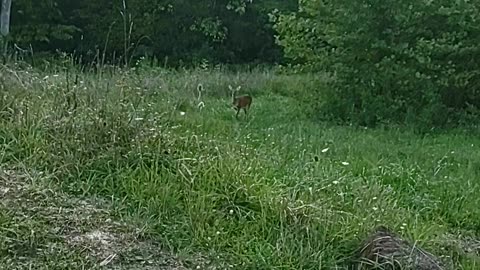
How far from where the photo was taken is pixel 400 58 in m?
8.80

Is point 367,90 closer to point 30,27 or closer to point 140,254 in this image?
point 140,254

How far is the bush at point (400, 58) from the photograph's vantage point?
8.57m

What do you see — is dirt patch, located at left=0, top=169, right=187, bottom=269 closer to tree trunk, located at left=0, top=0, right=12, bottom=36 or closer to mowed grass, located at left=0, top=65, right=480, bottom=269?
mowed grass, located at left=0, top=65, right=480, bottom=269

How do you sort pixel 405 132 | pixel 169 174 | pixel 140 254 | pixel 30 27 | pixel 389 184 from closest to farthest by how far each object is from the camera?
pixel 140 254
pixel 169 174
pixel 389 184
pixel 405 132
pixel 30 27

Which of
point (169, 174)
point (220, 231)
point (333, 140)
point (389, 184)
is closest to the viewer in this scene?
point (220, 231)

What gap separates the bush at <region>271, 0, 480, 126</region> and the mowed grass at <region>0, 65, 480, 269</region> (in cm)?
259

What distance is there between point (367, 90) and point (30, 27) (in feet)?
46.0

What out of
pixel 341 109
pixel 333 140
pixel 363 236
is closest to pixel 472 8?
pixel 341 109

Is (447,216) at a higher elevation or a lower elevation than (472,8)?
lower

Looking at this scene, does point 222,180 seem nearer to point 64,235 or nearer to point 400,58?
point 64,235

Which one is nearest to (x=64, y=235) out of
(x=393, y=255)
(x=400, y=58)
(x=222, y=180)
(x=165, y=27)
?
(x=222, y=180)

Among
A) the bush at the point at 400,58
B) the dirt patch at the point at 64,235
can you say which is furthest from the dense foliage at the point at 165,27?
the dirt patch at the point at 64,235

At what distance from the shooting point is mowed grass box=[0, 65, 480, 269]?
3.96 meters

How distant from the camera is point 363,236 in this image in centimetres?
398
